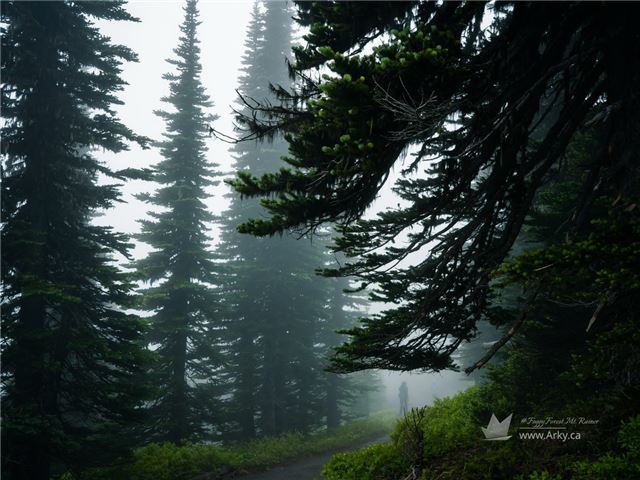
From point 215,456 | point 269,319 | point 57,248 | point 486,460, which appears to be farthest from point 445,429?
point 269,319

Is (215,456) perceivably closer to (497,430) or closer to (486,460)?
(497,430)

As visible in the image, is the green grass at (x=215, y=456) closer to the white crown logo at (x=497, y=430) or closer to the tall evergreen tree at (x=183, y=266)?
the tall evergreen tree at (x=183, y=266)

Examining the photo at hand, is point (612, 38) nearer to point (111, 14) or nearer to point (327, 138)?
point (327, 138)

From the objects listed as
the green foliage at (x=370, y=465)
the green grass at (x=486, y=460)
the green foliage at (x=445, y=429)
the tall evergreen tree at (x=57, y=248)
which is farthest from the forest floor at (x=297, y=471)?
the green grass at (x=486, y=460)

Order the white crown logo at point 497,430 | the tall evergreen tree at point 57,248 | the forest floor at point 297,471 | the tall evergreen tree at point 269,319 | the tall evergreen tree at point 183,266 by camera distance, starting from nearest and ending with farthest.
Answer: the white crown logo at point 497,430
the tall evergreen tree at point 57,248
the forest floor at point 297,471
the tall evergreen tree at point 183,266
the tall evergreen tree at point 269,319

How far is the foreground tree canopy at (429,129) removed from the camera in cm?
376

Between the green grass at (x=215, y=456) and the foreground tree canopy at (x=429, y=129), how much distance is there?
1008 cm

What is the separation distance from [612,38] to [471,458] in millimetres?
6293

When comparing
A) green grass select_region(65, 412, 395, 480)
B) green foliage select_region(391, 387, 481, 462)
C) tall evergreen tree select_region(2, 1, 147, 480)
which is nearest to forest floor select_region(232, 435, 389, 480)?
green grass select_region(65, 412, 395, 480)

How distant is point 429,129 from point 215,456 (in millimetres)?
14794

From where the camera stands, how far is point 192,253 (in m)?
17.6

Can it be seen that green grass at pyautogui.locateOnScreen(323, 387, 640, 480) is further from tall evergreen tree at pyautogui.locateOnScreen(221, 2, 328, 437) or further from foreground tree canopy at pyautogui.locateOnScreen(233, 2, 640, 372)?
tall evergreen tree at pyautogui.locateOnScreen(221, 2, 328, 437)

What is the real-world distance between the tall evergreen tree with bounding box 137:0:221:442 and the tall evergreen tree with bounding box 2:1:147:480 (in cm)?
514

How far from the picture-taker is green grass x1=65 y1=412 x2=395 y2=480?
1144cm
